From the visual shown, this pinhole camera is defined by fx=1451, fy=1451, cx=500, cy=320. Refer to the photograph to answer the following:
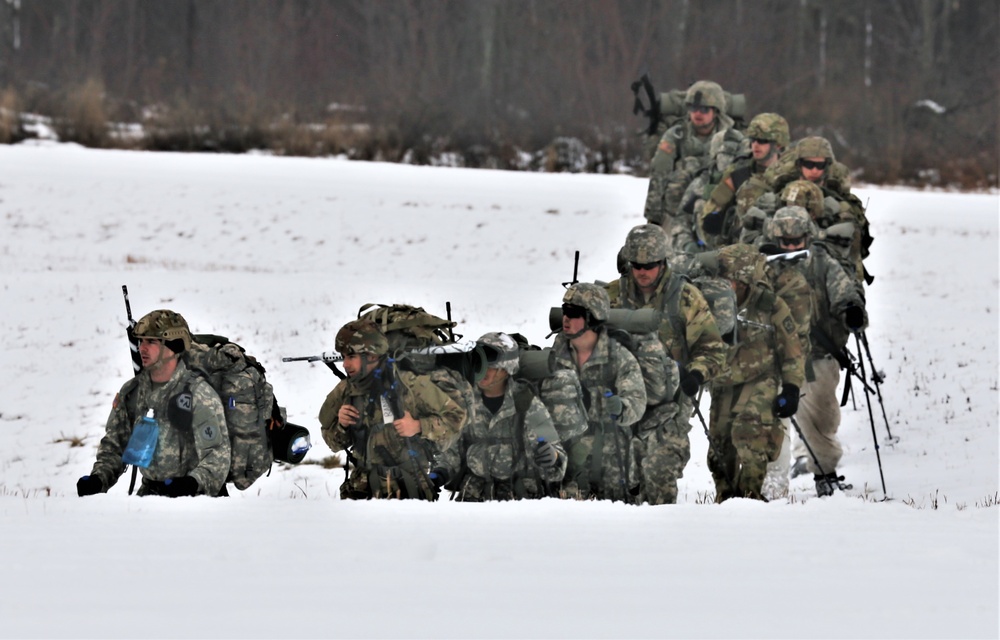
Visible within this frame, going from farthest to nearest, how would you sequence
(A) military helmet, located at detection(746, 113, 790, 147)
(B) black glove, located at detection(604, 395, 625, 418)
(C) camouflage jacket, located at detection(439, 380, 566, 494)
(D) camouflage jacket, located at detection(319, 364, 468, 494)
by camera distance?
(A) military helmet, located at detection(746, 113, 790, 147) < (B) black glove, located at detection(604, 395, 625, 418) < (C) camouflage jacket, located at detection(439, 380, 566, 494) < (D) camouflage jacket, located at detection(319, 364, 468, 494)

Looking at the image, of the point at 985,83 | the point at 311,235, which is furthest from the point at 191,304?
the point at 985,83

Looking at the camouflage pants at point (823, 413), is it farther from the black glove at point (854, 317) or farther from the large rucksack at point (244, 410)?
the large rucksack at point (244, 410)

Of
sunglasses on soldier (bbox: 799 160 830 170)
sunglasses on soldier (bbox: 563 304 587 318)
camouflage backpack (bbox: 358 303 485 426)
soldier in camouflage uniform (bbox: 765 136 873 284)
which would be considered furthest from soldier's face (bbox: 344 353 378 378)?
sunglasses on soldier (bbox: 799 160 830 170)

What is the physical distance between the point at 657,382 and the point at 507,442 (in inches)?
39.9

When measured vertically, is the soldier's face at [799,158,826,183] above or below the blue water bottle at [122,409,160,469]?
above

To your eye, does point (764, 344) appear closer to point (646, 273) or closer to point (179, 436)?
point (646, 273)

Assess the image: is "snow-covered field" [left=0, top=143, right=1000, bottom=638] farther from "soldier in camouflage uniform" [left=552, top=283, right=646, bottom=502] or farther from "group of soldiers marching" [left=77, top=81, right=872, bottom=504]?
"soldier in camouflage uniform" [left=552, top=283, right=646, bottom=502]

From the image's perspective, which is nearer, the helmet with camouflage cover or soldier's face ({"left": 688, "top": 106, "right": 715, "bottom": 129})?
the helmet with camouflage cover

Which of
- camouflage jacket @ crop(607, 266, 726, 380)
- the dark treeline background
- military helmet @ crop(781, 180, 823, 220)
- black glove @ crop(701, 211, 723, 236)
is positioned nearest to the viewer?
camouflage jacket @ crop(607, 266, 726, 380)

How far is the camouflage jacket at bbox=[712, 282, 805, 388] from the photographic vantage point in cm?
963

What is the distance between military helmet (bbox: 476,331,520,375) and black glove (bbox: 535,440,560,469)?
45 cm

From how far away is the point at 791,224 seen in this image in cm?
1014

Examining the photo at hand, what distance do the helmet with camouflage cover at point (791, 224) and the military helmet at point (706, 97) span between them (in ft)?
12.8

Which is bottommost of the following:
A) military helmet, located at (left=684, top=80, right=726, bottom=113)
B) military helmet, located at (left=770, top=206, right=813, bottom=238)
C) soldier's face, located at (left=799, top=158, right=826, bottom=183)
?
military helmet, located at (left=770, top=206, right=813, bottom=238)
